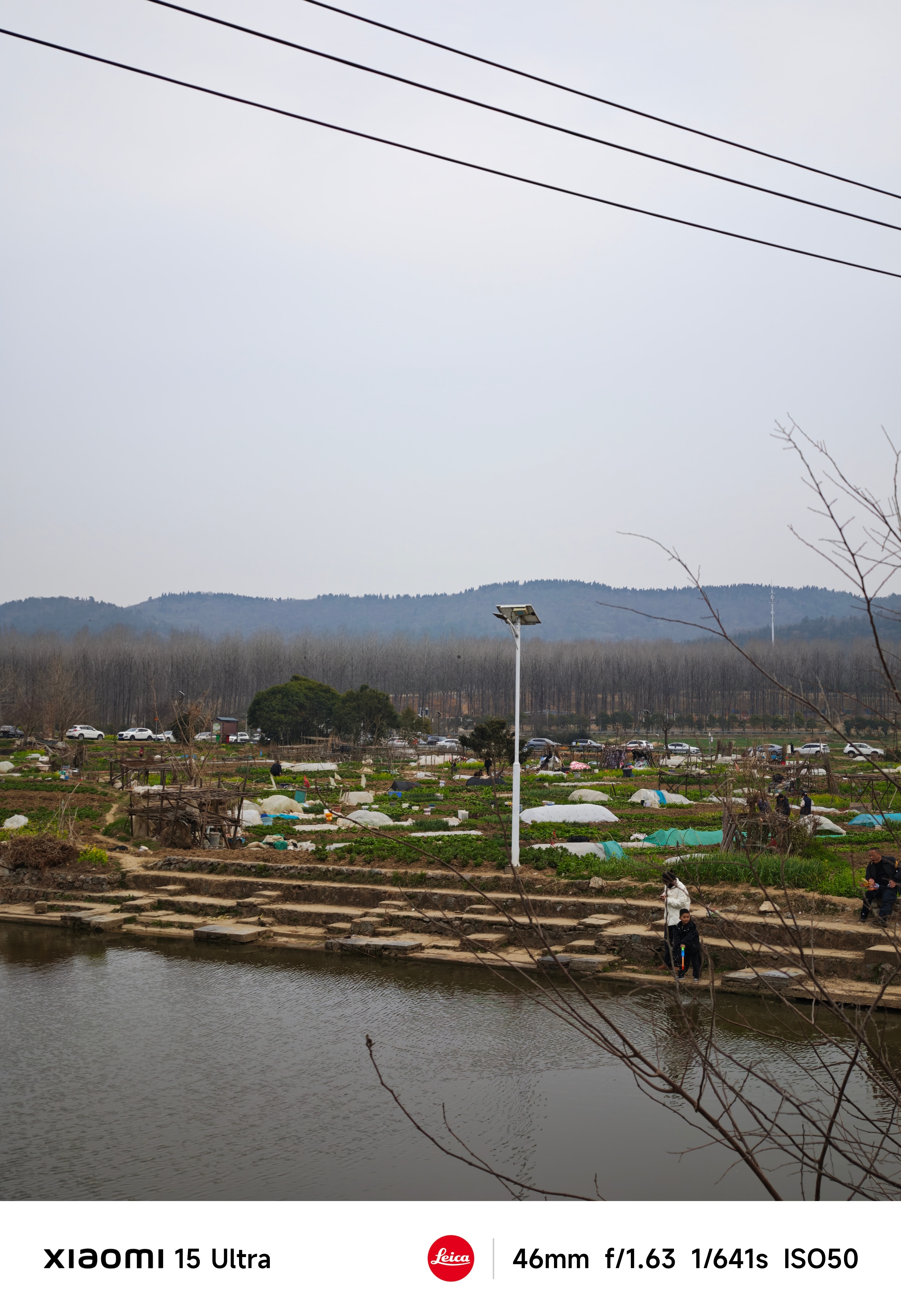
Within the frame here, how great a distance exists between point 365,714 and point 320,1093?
53.8 m

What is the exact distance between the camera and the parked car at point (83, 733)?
195ft

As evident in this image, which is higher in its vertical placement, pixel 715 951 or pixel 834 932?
pixel 834 932

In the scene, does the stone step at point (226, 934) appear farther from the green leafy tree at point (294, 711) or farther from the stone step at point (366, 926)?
the green leafy tree at point (294, 711)

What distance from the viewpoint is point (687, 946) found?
11.2 m

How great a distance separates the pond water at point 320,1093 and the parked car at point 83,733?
156 feet

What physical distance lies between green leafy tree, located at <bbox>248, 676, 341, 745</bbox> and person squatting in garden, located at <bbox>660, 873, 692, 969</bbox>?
51.9 m

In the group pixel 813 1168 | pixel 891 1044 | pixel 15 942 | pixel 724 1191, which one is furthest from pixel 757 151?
pixel 15 942

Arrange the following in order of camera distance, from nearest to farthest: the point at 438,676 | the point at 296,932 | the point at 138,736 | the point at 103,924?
the point at 296,932 → the point at 103,924 → the point at 138,736 → the point at 438,676

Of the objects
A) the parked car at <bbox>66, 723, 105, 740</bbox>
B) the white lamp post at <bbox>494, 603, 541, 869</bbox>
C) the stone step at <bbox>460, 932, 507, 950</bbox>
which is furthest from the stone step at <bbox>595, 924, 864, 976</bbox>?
the parked car at <bbox>66, 723, 105, 740</bbox>

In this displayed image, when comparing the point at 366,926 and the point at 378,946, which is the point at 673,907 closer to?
the point at 378,946
